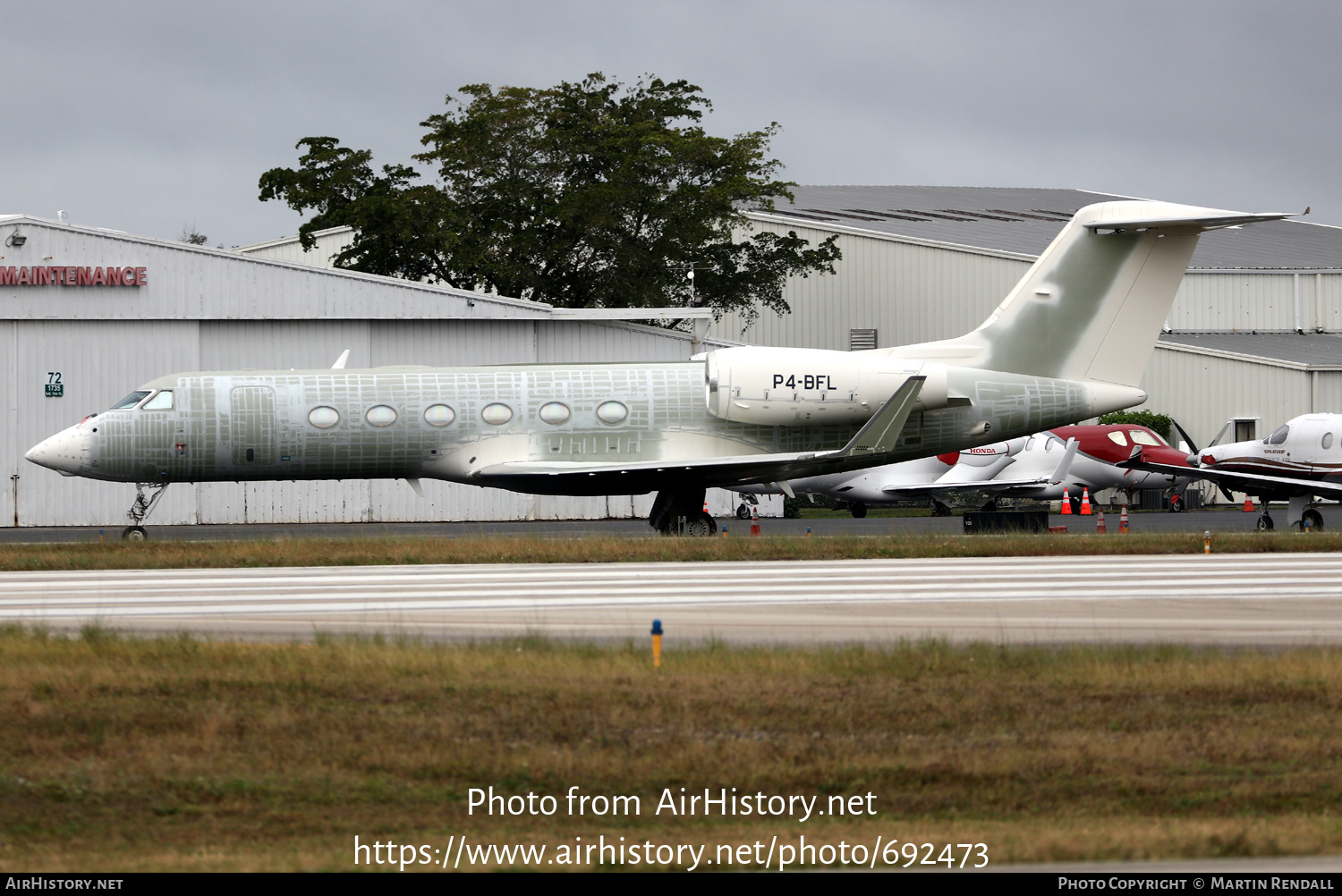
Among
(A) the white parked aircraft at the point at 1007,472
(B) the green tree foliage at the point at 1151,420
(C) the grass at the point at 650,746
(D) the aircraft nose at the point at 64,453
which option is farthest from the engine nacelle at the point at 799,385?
(B) the green tree foliage at the point at 1151,420

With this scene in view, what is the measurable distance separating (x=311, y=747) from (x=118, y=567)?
1235cm

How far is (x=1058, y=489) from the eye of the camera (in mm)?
33938

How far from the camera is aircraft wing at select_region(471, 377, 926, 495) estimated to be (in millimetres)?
22781

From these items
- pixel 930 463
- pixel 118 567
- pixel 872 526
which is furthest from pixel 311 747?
pixel 930 463

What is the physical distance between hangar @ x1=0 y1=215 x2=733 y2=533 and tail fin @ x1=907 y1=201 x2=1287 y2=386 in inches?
428

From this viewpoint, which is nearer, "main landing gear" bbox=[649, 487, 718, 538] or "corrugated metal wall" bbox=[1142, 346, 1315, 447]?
"main landing gear" bbox=[649, 487, 718, 538]

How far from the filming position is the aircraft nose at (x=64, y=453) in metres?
23.2

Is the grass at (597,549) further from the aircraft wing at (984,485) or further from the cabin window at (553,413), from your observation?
the aircraft wing at (984,485)

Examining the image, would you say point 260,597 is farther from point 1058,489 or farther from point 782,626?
A: point 1058,489

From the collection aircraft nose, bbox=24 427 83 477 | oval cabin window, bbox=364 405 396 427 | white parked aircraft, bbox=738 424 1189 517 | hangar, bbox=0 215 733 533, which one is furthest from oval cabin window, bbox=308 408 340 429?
white parked aircraft, bbox=738 424 1189 517

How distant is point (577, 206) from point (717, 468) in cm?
2318

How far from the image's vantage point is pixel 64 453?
914 inches

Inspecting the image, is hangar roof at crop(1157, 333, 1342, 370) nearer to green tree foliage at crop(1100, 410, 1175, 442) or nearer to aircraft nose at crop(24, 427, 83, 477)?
green tree foliage at crop(1100, 410, 1175, 442)

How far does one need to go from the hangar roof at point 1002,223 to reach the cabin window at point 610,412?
96.8 feet
